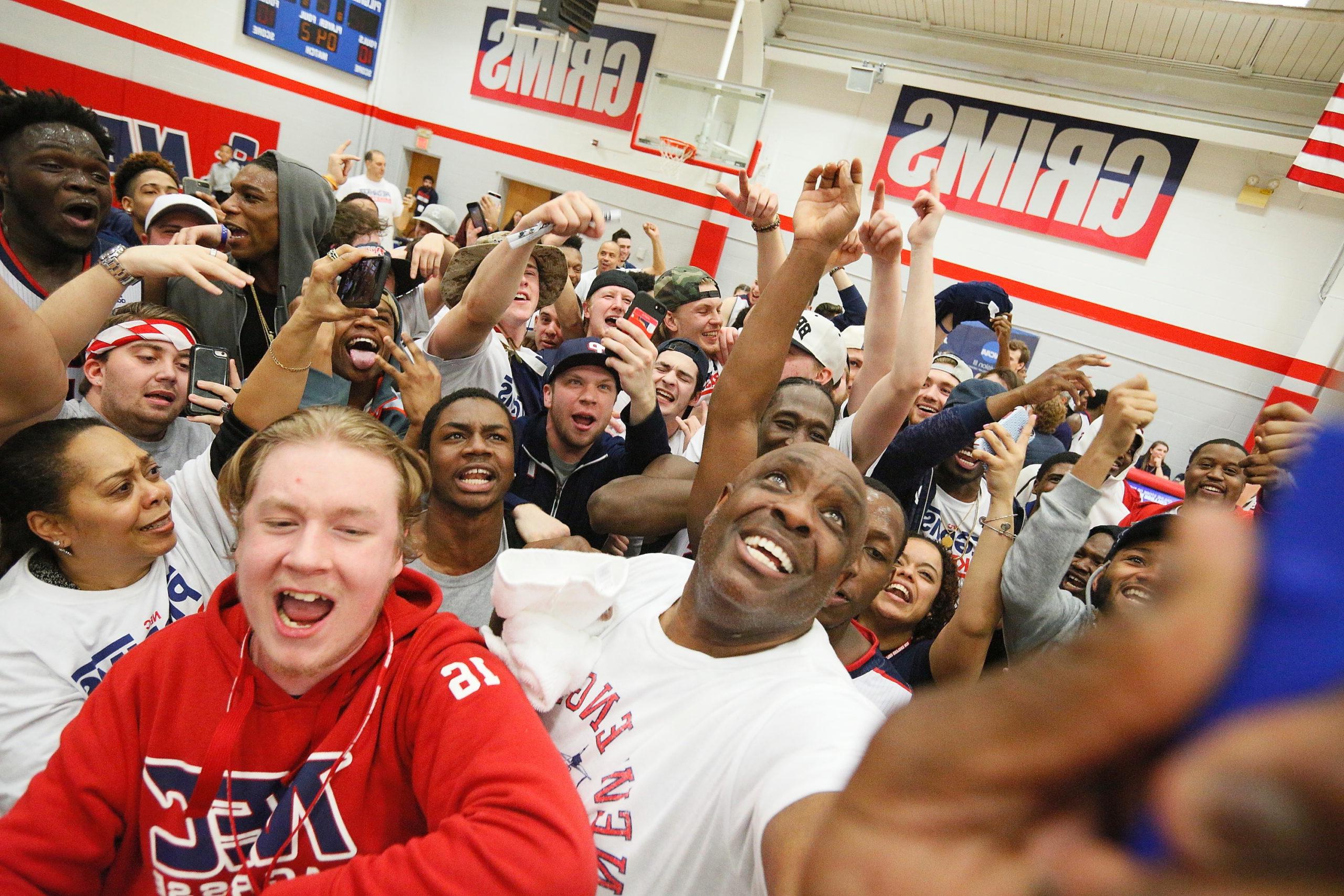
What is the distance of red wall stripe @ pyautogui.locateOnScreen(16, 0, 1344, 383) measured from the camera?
27.6 ft

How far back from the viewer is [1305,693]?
21 cm

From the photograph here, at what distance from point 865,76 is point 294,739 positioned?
33.7 ft

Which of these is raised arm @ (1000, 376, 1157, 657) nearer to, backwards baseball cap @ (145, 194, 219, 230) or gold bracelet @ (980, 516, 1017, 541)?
gold bracelet @ (980, 516, 1017, 541)

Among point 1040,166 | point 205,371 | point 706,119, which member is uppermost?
point 1040,166

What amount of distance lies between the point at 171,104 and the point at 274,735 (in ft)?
39.2

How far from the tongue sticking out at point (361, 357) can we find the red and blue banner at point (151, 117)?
27.7ft

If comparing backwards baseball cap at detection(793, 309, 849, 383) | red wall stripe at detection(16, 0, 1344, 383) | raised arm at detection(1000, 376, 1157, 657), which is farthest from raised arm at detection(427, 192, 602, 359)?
red wall stripe at detection(16, 0, 1344, 383)

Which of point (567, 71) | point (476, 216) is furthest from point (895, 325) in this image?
point (567, 71)

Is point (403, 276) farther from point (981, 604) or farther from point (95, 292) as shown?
point (981, 604)

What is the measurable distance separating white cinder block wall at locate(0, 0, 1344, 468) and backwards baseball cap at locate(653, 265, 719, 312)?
6204 millimetres

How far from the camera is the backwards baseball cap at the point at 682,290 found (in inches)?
166

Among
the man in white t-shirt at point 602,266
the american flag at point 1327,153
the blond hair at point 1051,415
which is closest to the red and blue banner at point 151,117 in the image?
the man in white t-shirt at point 602,266

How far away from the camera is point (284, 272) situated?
310cm

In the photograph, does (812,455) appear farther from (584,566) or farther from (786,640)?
(584,566)
